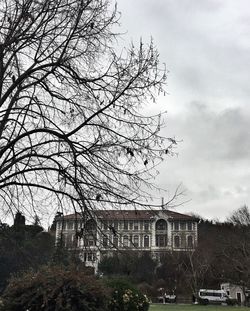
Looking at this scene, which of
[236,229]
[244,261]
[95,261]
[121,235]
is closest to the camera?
[121,235]

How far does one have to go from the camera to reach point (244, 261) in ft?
197

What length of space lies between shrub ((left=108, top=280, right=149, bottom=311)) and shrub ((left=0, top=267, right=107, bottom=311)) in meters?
5.86

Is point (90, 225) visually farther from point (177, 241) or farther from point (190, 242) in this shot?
point (190, 242)

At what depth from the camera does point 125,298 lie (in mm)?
18031

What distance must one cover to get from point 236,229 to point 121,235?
61297mm

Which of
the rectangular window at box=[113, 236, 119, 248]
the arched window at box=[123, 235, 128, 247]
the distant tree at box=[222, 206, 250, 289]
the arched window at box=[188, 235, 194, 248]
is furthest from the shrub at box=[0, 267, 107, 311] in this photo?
the arched window at box=[188, 235, 194, 248]

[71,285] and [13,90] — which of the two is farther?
[71,285]

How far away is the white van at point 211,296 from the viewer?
6700 cm

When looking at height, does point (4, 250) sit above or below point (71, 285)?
above

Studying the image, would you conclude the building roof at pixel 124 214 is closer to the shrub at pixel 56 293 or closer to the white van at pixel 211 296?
the shrub at pixel 56 293

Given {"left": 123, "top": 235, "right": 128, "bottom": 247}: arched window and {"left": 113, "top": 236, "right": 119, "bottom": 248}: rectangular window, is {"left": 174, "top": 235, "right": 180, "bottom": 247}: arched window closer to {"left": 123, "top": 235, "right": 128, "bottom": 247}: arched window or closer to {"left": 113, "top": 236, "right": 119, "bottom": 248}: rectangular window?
{"left": 123, "top": 235, "right": 128, "bottom": 247}: arched window

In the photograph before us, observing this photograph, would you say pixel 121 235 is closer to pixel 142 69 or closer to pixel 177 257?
pixel 142 69

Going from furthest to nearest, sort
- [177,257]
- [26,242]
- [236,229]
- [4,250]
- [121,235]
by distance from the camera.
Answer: [177,257] < [236,229] < [26,242] < [4,250] < [121,235]

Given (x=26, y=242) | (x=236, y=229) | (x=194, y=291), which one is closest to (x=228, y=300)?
(x=194, y=291)
